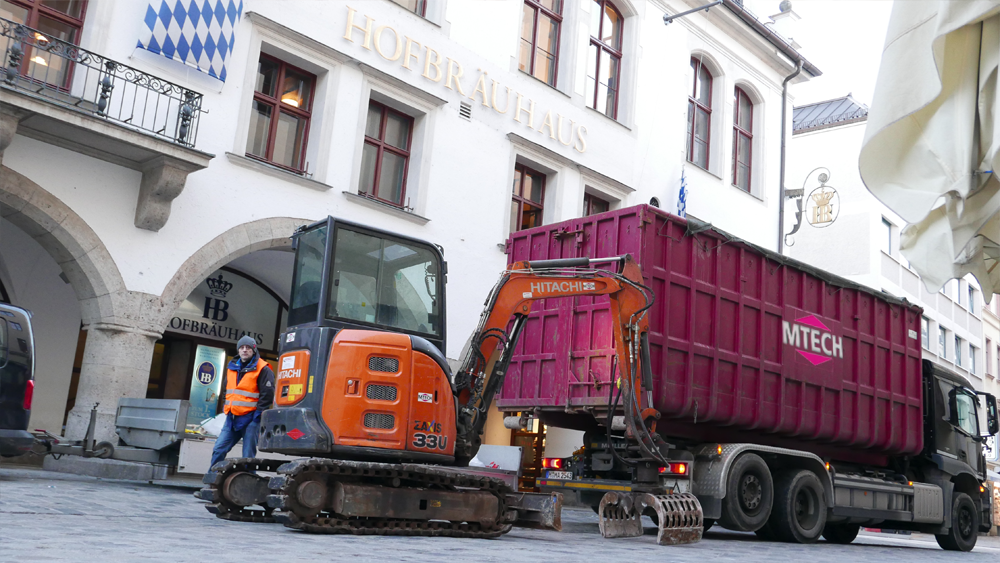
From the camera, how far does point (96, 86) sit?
12844mm

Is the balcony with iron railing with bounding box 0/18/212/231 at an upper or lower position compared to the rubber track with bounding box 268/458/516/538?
upper

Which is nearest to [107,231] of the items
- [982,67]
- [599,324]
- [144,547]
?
[599,324]

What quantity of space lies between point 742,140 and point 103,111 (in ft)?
58.0

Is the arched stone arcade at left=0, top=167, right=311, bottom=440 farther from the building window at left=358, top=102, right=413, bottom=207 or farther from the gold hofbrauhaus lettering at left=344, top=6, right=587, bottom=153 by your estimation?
the gold hofbrauhaus lettering at left=344, top=6, right=587, bottom=153

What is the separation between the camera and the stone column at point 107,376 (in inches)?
508

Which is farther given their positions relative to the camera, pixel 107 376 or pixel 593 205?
pixel 593 205

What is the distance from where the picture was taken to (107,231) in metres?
13.1

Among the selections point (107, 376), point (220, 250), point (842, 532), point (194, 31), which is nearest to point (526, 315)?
point (220, 250)

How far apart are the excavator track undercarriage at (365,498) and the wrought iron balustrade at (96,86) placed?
6.16 metres

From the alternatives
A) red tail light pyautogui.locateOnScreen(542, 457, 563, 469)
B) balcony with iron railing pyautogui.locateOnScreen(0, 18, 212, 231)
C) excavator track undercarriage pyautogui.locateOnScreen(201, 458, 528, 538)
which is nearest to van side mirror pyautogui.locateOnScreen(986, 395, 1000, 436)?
red tail light pyautogui.locateOnScreen(542, 457, 563, 469)

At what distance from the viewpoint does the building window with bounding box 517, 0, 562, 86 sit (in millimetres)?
19500

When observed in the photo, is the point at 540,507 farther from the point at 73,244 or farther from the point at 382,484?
the point at 73,244

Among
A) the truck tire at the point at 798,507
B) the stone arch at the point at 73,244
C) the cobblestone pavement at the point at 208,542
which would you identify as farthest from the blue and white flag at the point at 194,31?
the truck tire at the point at 798,507

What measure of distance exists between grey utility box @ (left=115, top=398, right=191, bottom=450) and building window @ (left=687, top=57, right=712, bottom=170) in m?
14.8
